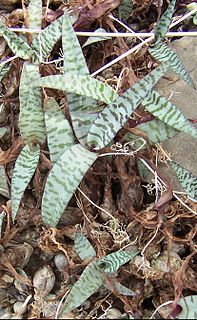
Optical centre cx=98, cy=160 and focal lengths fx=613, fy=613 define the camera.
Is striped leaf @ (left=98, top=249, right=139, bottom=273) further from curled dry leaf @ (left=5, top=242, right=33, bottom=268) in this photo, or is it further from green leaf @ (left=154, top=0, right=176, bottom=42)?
green leaf @ (left=154, top=0, right=176, bottom=42)

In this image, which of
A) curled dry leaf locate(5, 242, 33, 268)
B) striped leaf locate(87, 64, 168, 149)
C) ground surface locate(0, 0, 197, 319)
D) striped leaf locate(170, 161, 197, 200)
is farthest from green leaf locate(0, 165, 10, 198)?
striped leaf locate(170, 161, 197, 200)

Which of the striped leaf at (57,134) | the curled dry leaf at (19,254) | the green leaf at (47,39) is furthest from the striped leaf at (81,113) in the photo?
the curled dry leaf at (19,254)

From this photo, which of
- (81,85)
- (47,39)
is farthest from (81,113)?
(47,39)

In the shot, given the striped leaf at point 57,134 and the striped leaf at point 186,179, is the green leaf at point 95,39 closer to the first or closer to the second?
the striped leaf at point 57,134

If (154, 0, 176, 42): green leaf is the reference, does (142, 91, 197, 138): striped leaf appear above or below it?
below

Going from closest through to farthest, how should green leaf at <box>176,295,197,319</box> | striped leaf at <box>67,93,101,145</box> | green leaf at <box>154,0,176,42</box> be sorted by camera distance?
green leaf at <box>176,295,197,319</box> → striped leaf at <box>67,93,101,145</box> → green leaf at <box>154,0,176,42</box>

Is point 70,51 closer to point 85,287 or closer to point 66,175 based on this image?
point 66,175

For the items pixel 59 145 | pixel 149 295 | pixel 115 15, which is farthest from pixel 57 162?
pixel 115 15
